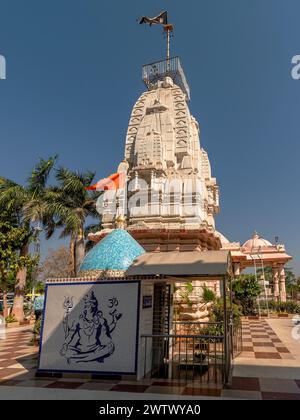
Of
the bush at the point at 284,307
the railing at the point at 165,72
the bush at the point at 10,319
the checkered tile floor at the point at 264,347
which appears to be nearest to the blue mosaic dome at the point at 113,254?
the checkered tile floor at the point at 264,347

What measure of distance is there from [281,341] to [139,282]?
789cm

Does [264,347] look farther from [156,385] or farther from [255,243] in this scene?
[255,243]

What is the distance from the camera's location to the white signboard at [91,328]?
6949mm

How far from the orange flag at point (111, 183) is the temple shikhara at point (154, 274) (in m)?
0.16

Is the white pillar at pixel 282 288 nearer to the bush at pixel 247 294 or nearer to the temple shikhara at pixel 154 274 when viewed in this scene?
Answer: the temple shikhara at pixel 154 274

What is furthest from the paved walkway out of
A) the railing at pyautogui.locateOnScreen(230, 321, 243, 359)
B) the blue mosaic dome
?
the blue mosaic dome

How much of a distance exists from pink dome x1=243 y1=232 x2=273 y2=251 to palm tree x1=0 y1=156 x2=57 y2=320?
21504 mm

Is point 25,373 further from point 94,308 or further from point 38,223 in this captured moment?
point 38,223

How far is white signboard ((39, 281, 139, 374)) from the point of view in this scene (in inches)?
274

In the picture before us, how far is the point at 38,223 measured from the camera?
65.8 ft

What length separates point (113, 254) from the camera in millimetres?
8547

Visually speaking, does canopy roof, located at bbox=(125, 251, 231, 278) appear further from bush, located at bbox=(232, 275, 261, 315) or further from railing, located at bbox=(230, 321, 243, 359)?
bush, located at bbox=(232, 275, 261, 315)

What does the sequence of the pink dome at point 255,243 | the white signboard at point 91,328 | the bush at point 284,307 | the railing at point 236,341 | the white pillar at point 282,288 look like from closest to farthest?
the white signboard at point 91,328 → the railing at point 236,341 → the bush at point 284,307 → the white pillar at point 282,288 → the pink dome at point 255,243

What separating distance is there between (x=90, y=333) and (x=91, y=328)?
105mm
